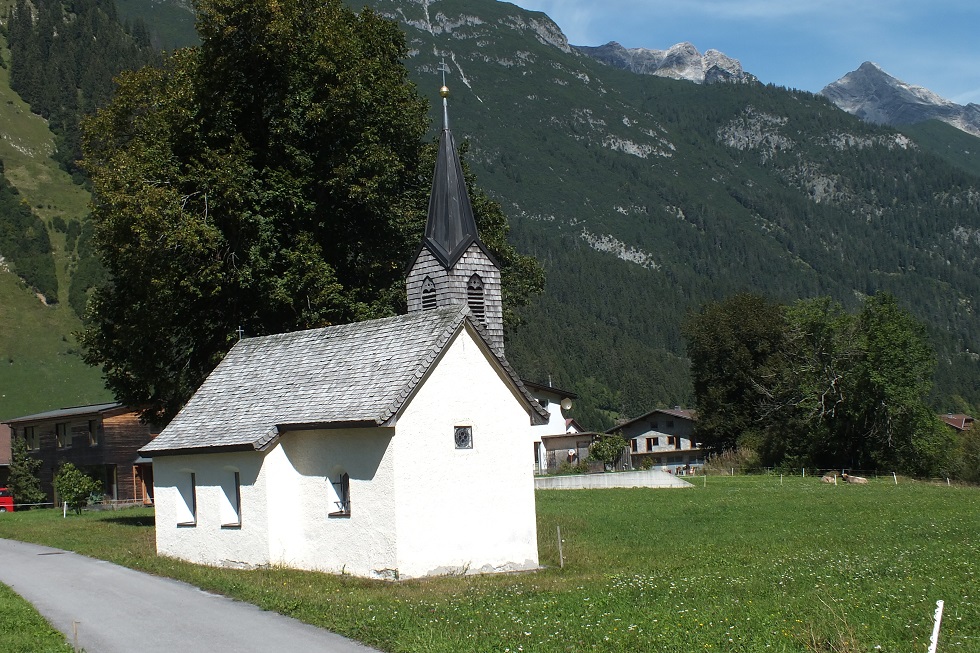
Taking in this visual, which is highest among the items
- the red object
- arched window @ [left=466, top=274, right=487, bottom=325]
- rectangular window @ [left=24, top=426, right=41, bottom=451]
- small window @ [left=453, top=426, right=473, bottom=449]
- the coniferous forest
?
the coniferous forest

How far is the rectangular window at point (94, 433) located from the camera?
59.8 m

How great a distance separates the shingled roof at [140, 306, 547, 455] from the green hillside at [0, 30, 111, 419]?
246 feet

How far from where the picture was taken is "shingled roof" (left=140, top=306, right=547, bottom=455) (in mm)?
21516

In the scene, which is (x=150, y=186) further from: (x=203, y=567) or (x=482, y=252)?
(x=203, y=567)

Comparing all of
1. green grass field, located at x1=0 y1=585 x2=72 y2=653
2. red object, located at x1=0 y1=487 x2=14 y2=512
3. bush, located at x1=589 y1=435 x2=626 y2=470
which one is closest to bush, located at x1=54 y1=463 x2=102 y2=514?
red object, located at x1=0 y1=487 x2=14 y2=512

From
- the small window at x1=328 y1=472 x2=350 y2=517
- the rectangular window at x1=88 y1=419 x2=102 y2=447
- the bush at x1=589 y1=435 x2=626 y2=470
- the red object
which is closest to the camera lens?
the small window at x1=328 y1=472 x2=350 y2=517

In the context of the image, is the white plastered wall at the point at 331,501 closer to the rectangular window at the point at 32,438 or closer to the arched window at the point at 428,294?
the arched window at the point at 428,294

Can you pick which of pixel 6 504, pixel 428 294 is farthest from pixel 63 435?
pixel 428 294

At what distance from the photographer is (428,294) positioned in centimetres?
2936

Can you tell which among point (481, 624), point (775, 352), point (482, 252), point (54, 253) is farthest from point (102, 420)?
point (54, 253)

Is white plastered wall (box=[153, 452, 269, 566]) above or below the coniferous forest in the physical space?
below

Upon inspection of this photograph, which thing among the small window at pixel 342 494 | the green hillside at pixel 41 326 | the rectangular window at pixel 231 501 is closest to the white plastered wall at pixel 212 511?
the rectangular window at pixel 231 501

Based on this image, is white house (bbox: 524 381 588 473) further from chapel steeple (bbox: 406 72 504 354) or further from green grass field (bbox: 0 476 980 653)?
chapel steeple (bbox: 406 72 504 354)

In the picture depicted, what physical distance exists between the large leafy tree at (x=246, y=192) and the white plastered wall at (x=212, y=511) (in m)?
7.46
